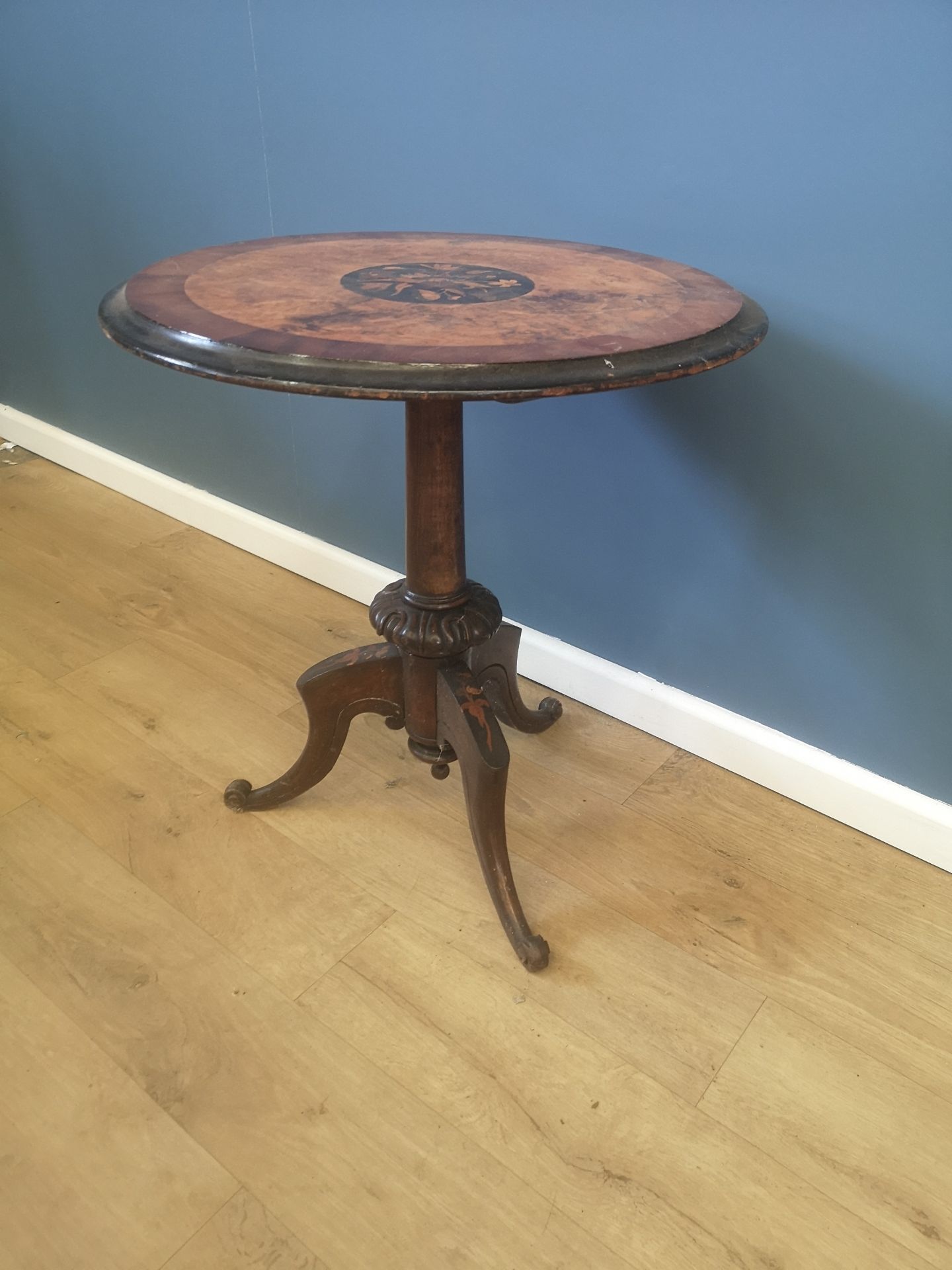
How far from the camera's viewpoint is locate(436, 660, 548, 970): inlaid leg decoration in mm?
1132

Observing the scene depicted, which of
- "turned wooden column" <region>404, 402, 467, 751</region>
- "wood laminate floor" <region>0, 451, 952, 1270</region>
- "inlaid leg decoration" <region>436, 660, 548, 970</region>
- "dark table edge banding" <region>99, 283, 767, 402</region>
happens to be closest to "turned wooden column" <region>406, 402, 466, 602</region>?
"turned wooden column" <region>404, 402, 467, 751</region>

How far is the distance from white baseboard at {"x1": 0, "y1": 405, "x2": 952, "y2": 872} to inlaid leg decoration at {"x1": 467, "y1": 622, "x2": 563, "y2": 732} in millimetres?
93

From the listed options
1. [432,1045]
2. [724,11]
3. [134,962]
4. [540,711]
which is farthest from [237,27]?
[432,1045]

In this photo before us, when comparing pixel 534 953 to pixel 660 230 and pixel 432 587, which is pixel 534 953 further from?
pixel 660 230

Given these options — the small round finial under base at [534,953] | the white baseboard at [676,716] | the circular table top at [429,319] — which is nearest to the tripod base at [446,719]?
the small round finial under base at [534,953]

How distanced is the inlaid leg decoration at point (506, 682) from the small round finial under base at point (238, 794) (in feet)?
1.19

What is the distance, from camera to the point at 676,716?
149 centimetres

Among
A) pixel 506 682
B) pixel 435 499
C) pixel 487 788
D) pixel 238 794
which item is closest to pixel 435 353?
pixel 435 499

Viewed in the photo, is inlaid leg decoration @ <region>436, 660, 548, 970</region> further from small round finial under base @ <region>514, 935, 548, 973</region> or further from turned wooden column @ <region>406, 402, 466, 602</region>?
turned wooden column @ <region>406, 402, 466, 602</region>

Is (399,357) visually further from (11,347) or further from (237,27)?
(11,347)

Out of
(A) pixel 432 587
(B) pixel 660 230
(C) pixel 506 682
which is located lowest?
(C) pixel 506 682

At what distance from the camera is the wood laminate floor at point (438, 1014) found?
0.90 metres

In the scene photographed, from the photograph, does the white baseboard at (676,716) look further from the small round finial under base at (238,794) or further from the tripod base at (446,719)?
the small round finial under base at (238,794)

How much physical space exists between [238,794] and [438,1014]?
1.45 ft
